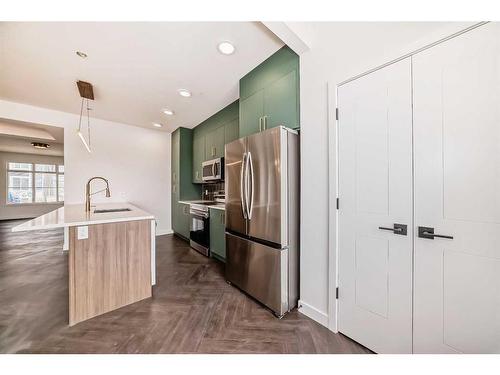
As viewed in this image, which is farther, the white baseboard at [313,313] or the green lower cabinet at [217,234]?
the green lower cabinet at [217,234]

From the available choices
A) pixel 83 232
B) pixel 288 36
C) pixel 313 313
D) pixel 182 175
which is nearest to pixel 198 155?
pixel 182 175

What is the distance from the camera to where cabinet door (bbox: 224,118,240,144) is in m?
3.48

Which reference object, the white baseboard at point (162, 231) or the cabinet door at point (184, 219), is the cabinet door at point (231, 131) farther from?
the white baseboard at point (162, 231)

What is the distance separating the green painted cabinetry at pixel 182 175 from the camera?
4.81 m

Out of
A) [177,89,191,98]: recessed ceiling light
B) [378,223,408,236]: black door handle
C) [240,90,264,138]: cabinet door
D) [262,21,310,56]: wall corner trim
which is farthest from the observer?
Result: [177,89,191,98]: recessed ceiling light

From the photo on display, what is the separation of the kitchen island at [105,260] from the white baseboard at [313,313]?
1.65m

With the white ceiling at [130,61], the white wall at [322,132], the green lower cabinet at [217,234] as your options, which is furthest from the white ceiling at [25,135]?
the white wall at [322,132]

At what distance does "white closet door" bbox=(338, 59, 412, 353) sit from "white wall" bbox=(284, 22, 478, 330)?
89 millimetres

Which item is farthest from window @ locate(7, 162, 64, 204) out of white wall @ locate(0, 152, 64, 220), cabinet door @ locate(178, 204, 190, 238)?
cabinet door @ locate(178, 204, 190, 238)

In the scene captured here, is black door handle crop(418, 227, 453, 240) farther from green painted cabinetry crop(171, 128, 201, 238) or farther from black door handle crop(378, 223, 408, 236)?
green painted cabinetry crop(171, 128, 201, 238)

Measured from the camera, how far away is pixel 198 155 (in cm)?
466

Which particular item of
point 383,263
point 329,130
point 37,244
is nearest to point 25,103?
point 37,244
